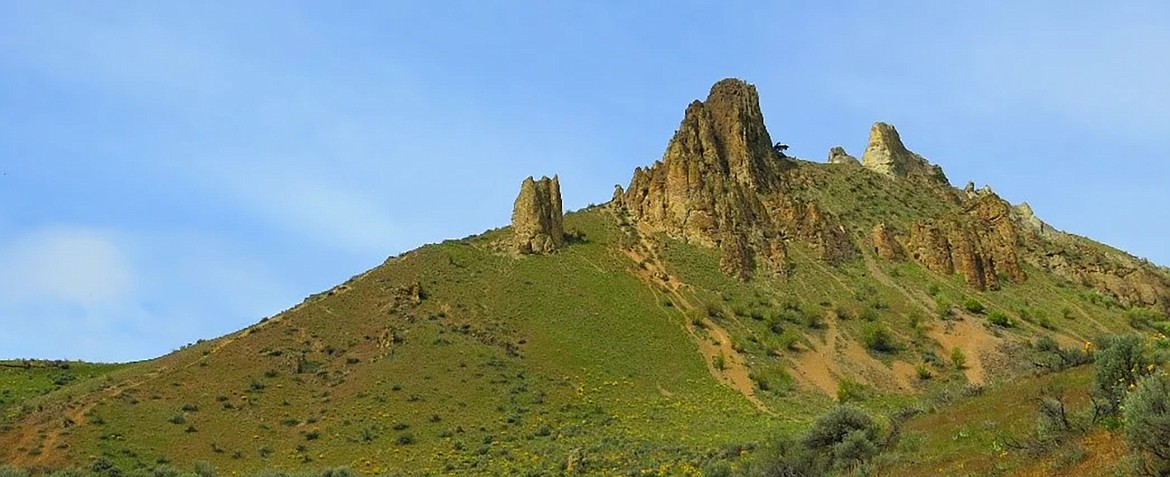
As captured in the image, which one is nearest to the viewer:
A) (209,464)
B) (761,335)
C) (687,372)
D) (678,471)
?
(678,471)

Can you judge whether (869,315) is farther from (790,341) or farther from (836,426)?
(836,426)

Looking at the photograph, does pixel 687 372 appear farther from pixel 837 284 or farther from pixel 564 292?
pixel 837 284

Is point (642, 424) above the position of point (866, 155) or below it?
below

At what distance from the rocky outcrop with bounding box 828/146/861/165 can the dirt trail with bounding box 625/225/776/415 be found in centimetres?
3842

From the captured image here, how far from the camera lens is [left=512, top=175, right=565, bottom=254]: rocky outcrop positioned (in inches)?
3219

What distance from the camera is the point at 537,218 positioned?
82.8 meters

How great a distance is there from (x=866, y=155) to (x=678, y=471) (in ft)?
276

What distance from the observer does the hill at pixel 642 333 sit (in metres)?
54.0

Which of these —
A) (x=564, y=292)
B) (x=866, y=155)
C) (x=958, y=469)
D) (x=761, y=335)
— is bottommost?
(x=958, y=469)

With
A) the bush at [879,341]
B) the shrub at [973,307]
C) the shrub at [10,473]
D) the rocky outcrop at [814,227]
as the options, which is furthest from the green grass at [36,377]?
the shrub at [973,307]

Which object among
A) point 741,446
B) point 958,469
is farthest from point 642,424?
point 958,469

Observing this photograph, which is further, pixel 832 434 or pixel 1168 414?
pixel 832 434

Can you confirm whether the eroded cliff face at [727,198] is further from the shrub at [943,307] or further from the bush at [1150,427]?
the bush at [1150,427]

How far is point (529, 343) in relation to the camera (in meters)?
70.3
